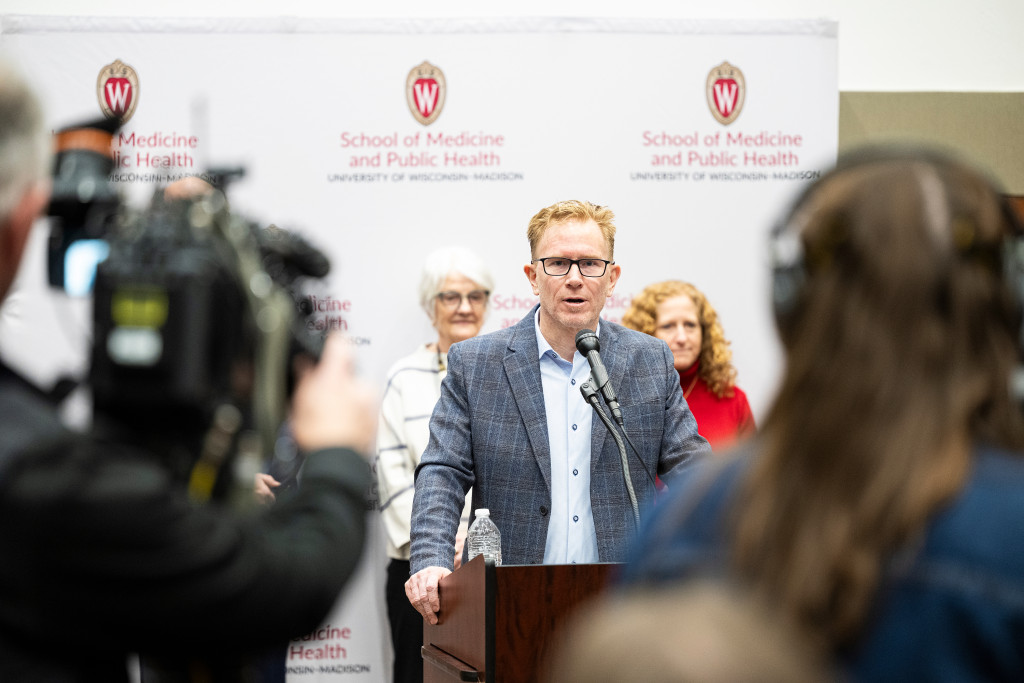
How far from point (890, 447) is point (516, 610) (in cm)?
151

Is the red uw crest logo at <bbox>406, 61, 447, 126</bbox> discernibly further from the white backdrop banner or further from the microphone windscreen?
the microphone windscreen

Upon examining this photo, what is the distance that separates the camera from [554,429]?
116 inches

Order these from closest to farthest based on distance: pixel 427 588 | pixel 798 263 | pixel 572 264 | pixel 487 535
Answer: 1. pixel 798 263
2. pixel 427 588
3. pixel 487 535
4. pixel 572 264

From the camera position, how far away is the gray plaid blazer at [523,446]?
2814mm

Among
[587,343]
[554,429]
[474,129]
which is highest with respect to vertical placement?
[474,129]

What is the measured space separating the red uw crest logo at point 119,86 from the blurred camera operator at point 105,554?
409cm

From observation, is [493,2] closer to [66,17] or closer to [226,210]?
[66,17]

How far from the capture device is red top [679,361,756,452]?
4.27m

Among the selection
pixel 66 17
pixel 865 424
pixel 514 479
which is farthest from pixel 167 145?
pixel 865 424

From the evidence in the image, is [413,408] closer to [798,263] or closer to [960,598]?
[798,263]

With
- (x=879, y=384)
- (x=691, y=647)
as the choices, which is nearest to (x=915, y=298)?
(x=879, y=384)

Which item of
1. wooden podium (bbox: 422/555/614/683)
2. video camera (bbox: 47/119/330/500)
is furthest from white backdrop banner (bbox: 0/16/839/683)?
video camera (bbox: 47/119/330/500)

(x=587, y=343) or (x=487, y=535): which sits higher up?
(x=587, y=343)

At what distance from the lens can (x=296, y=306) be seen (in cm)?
113
